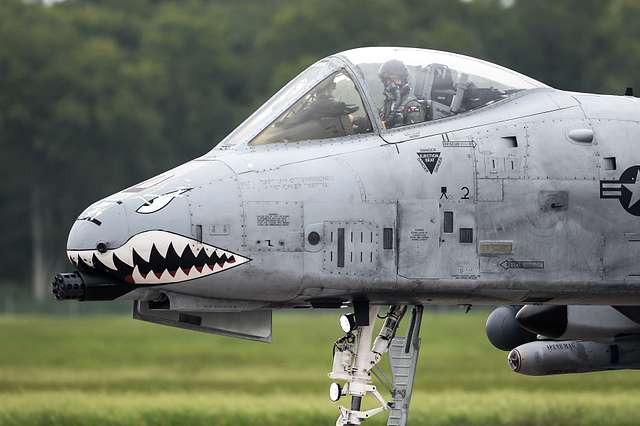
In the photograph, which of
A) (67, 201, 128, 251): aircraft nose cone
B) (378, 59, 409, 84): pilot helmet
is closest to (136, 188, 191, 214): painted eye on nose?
(67, 201, 128, 251): aircraft nose cone

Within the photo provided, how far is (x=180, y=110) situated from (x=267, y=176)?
254 ft

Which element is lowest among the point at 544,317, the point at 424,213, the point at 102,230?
the point at 544,317

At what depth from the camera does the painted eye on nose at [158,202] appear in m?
11.4

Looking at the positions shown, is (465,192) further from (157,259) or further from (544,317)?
(544,317)

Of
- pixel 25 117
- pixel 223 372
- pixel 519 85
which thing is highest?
pixel 25 117

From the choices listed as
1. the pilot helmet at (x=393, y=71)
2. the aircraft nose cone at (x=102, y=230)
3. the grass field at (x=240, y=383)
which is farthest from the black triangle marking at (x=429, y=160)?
the grass field at (x=240, y=383)

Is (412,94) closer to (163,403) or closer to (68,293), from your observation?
(68,293)

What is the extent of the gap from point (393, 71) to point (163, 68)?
7860cm

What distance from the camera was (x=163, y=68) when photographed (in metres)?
90.2

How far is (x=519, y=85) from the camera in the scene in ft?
43.1

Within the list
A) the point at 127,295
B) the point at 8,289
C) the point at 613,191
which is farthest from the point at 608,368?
the point at 8,289

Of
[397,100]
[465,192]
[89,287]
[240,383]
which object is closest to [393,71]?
[397,100]

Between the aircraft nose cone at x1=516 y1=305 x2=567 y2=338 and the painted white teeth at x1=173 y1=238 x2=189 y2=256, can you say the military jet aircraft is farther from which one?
the aircraft nose cone at x1=516 y1=305 x2=567 y2=338

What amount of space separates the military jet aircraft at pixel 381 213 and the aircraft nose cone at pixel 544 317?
1.64 metres
